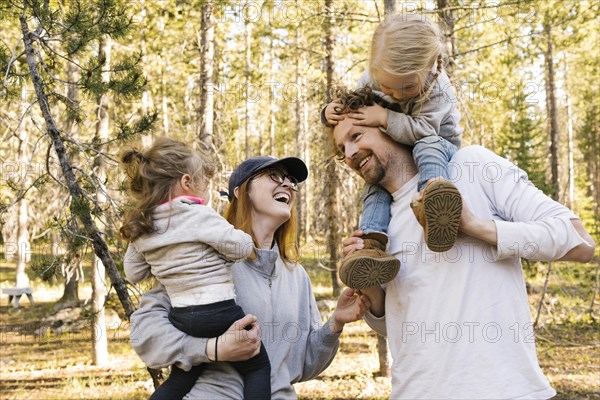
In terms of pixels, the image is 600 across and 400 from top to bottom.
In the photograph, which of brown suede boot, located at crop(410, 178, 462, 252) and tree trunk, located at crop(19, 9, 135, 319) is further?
tree trunk, located at crop(19, 9, 135, 319)

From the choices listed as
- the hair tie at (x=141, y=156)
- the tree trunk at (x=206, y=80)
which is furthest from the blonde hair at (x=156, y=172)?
the tree trunk at (x=206, y=80)

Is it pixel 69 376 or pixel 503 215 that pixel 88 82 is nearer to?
pixel 503 215

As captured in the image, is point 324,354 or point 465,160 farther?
point 324,354

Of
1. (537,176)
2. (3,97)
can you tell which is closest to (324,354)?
(3,97)

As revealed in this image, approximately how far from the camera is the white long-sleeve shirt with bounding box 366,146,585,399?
6.24 ft

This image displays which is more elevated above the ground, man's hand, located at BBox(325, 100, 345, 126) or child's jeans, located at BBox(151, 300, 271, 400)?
man's hand, located at BBox(325, 100, 345, 126)

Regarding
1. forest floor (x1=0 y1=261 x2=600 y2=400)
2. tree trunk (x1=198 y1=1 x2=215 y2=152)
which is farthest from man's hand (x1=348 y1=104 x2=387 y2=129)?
tree trunk (x1=198 y1=1 x2=215 y2=152)

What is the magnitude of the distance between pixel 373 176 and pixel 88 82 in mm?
2441

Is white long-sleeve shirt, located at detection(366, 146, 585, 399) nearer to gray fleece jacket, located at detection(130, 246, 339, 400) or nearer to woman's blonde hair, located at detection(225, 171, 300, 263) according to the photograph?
gray fleece jacket, located at detection(130, 246, 339, 400)

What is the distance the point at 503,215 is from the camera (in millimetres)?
2086

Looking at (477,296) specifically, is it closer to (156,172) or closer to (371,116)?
(371,116)

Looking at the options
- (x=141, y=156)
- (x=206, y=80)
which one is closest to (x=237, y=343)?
(x=141, y=156)

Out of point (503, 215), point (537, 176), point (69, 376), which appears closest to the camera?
point (503, 215)

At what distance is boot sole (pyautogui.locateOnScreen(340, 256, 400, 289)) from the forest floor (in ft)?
17.1
